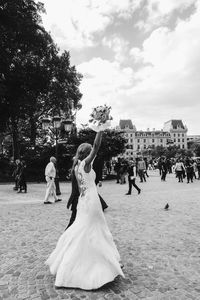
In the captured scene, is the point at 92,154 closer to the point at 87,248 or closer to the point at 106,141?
the point at 87,248

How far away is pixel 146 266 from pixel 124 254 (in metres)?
0.64

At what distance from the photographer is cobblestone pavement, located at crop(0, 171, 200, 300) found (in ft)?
10.8

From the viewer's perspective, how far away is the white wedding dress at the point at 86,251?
3.29 metres

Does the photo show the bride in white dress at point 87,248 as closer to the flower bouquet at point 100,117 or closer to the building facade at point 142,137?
the flower bouquet at point 100,117

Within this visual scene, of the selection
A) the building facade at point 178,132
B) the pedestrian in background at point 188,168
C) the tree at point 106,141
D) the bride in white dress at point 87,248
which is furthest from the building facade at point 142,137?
the bride in white dress at point 87,248

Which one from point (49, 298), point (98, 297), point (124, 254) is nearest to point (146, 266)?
A: point (124, 254)

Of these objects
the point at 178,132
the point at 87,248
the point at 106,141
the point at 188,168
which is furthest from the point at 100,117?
the point at 178,132

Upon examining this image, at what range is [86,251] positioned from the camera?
337 centimetres

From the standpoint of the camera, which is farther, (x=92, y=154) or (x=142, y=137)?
(x=142, y=137)

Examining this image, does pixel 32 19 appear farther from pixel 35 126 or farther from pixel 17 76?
pixel 35 126

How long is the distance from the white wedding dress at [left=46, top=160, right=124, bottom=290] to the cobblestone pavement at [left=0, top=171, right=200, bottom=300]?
0.16 m

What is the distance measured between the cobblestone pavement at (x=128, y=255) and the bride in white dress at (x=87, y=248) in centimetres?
17

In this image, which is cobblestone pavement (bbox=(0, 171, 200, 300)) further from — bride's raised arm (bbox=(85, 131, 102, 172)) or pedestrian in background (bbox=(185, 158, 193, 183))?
pedestrian in background (bbox=(185, 158, 193, 183))

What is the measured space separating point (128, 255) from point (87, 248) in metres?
1.52
